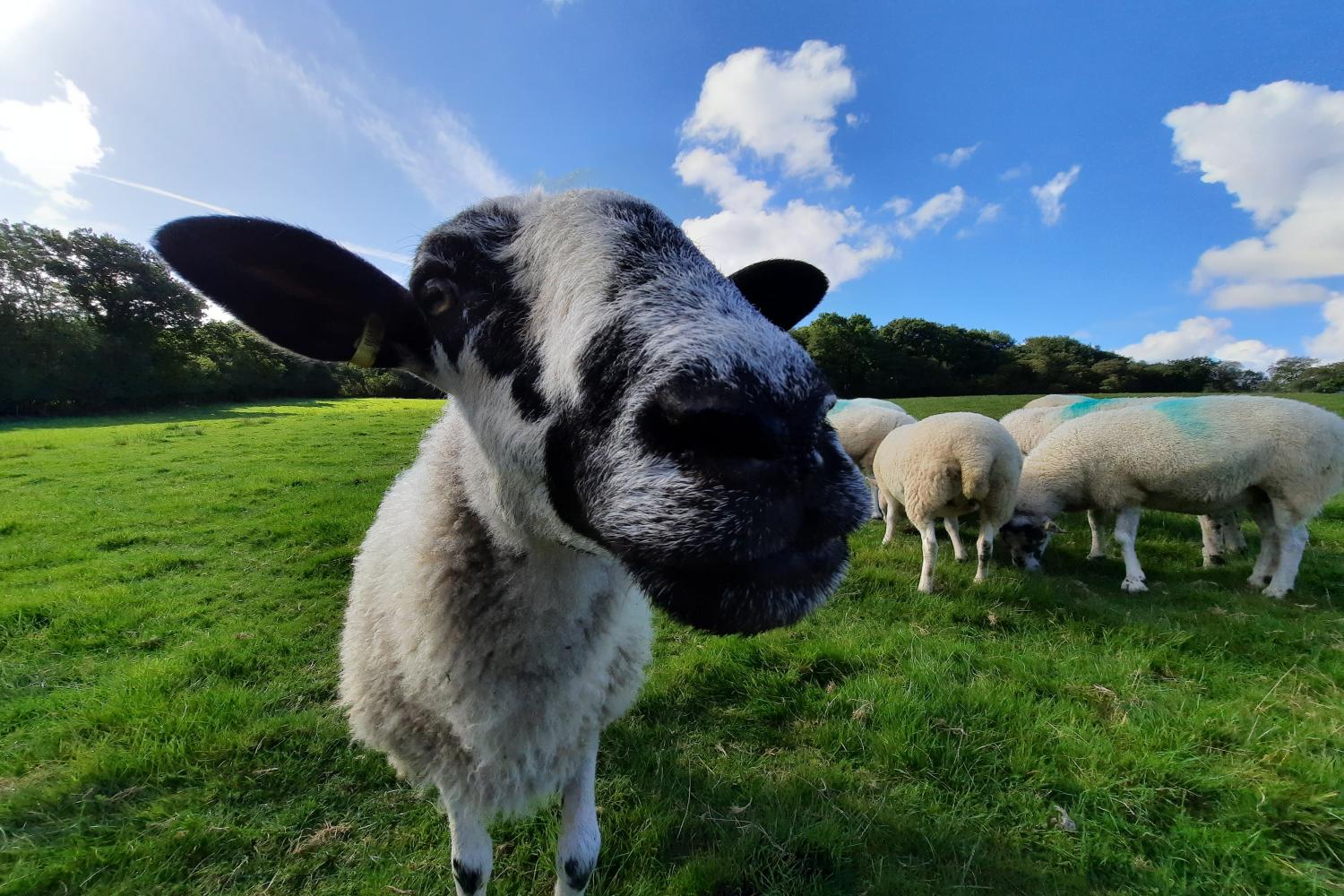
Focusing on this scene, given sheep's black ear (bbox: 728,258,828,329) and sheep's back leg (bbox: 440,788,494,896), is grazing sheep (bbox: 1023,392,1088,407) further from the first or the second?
sheep's back leg (bbox: 440,788,494,896)

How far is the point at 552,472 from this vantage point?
1.40m

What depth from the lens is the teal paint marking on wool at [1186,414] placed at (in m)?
6.04

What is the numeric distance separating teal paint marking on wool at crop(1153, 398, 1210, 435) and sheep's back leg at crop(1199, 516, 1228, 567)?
66.9 inches

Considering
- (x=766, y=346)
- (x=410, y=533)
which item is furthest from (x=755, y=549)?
(x=410, y=533)

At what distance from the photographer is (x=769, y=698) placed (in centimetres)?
382

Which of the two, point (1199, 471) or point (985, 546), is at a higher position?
point (1199, 471)

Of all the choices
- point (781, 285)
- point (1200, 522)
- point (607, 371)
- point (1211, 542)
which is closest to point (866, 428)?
point (1211, 542)


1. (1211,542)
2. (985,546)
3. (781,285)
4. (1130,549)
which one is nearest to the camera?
(781,285)

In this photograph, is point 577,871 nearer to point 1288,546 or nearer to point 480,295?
point 480,295

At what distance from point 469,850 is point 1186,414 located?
833 cm

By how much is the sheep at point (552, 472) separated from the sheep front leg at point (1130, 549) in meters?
6.10

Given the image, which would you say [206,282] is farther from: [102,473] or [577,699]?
[102,473]

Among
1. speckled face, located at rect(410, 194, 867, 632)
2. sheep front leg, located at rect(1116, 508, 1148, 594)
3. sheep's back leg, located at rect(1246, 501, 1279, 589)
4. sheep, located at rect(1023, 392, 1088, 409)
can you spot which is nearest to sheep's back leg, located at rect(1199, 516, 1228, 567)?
sheep's back leg, located at rect(1246, 501, 1279, 589)

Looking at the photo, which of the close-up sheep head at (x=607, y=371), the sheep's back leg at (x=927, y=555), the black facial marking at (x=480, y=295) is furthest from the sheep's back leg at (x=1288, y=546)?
the black facial marking at (x=480, y=295)
